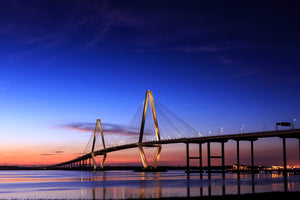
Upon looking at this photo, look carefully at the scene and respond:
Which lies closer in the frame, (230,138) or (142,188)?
(142,188)

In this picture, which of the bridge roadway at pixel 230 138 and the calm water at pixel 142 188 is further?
the bridge roadway at pixel 230 138

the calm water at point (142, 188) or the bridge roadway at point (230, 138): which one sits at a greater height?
the bridge roadway at point (230, 138)

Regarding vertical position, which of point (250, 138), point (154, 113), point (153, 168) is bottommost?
point (153, 168)

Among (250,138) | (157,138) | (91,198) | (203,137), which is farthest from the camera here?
(157,138)

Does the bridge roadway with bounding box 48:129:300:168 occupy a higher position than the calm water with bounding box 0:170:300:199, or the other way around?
the bridge roadway with bounding box 48:129:300:168

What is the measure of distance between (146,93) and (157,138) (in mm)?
15260

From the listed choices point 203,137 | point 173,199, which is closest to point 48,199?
point 173,199

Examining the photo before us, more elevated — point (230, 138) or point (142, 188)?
point (230, 138)

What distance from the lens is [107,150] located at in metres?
142

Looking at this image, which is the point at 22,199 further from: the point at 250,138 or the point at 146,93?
the point at 146,93

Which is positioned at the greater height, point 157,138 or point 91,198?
point 157,138

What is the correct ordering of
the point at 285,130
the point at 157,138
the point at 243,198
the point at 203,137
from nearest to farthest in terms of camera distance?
the point at 243,198 < the point at 285,130 < the point at 203,137 < the point at 157,138

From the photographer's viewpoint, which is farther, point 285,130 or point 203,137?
point 203,137

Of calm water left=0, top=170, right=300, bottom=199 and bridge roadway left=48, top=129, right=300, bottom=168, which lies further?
bridge roadway left=48, top=129, right=300, bottom=168
